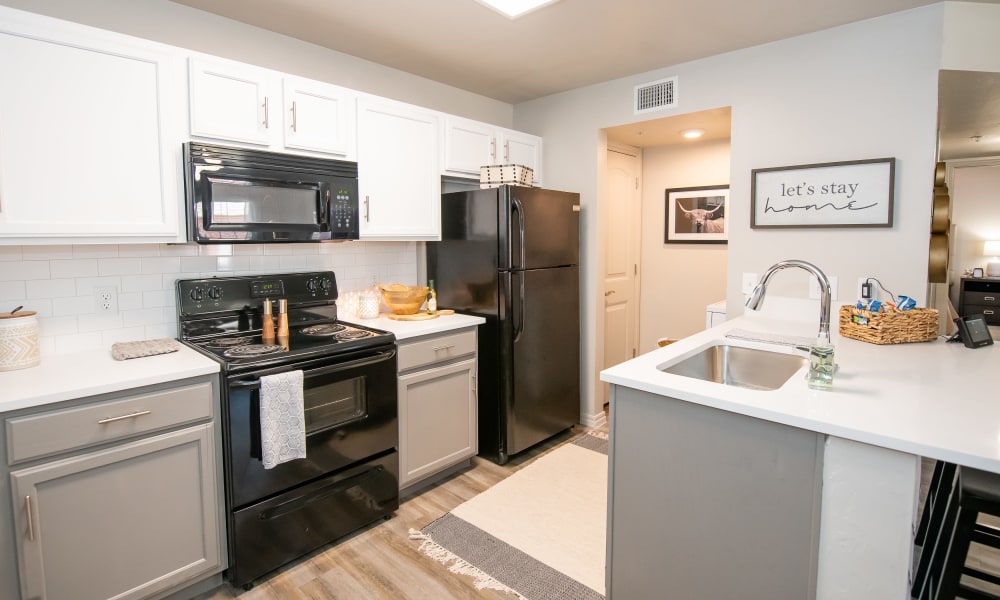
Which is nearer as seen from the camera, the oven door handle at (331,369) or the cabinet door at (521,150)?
the oven door handle at (331,369)

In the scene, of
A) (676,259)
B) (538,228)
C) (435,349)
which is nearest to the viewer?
(435,349)

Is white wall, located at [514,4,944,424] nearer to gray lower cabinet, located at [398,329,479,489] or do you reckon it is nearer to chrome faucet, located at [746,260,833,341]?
chrome faucet, located at [746,260,833,341]

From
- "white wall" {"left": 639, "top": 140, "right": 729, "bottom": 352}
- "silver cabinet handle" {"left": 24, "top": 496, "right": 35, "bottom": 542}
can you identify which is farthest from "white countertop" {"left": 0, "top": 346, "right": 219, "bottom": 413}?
"white wall" {"left": 639, "top": 140, "right": 729, "bottom": 352}

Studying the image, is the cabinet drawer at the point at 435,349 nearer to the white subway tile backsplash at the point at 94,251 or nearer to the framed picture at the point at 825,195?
the white subway tile backsplash at the point at 94,251

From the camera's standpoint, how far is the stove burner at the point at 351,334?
2407mm

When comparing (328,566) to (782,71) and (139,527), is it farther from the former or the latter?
(782,71)

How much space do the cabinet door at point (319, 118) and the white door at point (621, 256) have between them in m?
2.02

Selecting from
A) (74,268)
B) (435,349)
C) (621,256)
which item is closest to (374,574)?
(435,349)

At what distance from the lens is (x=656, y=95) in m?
3.24

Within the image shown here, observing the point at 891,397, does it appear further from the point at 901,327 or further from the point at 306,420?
the point at 306,420

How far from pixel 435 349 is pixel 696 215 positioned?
103 inches

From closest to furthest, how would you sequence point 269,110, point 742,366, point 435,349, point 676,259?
point 742,366 < point 269,110 < point 435,349 < point 676,259

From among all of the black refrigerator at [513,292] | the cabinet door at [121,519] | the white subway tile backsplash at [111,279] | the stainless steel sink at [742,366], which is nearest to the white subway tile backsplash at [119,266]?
the white subway tile backsplash at [111,279]

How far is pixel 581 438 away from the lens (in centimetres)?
352
